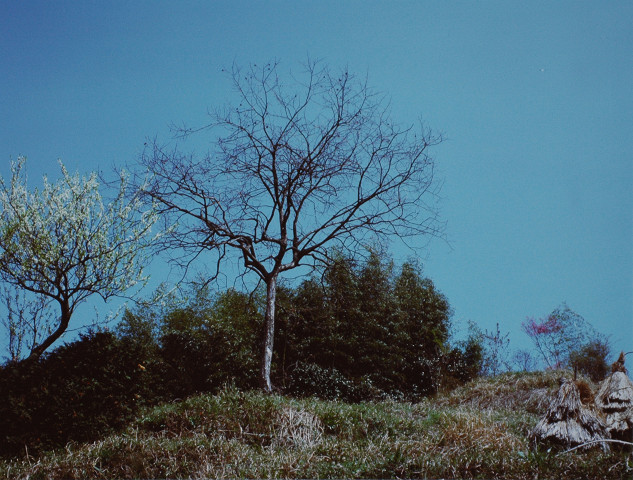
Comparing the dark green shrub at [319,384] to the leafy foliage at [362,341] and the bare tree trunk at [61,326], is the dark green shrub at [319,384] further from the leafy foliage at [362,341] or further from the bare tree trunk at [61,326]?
the bare tree trunk at [61,326]

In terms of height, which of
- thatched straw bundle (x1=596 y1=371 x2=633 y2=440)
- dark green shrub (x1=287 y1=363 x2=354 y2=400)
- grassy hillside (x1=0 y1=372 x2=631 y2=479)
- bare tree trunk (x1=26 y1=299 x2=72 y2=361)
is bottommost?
grassy hillside (x1=0 y1=372 x2=631 y2=479)

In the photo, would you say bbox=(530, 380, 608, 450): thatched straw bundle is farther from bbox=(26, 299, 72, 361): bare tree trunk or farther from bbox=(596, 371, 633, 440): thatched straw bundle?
bbox=(26, 299, 72, 361): bare tree trunk

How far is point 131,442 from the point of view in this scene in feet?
19.7

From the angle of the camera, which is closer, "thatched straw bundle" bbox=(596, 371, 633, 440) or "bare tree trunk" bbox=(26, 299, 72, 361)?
"thatched straw bundle" bbox=(596, 371, 633, 440)

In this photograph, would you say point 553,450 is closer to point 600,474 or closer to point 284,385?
point 600,474

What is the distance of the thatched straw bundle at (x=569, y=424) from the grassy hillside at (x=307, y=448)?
203 mm

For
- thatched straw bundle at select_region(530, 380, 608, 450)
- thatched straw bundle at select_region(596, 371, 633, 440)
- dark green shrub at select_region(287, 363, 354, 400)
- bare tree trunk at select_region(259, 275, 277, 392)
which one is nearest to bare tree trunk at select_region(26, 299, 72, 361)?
bare tree trunk at select_region(259, 275, 277, 392)

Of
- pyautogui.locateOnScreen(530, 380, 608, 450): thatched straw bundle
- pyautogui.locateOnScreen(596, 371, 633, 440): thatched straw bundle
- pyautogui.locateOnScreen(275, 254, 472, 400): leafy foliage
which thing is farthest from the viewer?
pyautogui.locateOnScreen(275, 254, 472, 400): leafy foliage

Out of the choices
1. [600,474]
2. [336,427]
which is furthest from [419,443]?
[600,474]

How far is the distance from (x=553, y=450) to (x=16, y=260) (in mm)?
8774

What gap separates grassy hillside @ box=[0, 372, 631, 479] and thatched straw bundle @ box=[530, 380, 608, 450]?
0.20 meters

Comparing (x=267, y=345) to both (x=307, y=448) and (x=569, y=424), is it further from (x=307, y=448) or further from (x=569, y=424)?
(x=569, y=424)

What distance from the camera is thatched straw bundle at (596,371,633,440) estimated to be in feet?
19.2

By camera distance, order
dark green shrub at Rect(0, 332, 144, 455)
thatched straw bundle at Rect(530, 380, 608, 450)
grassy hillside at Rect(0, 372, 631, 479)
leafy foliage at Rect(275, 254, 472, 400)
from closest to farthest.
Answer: grassy hillside at Rect(0, 372, 631, 479) < thatched straw bundle at Rect(530, 380, 608, 450) < dark green shrub at Rect(0, 332, 144, 455) < leafy foliage at Rect(275, 254, 472, 400)
